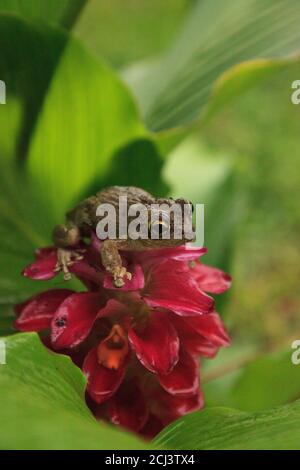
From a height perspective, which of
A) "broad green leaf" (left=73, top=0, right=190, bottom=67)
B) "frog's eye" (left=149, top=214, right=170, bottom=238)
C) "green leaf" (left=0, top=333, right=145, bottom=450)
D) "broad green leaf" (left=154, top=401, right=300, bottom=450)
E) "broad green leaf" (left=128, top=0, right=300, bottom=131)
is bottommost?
"broad green leaf" (left=154, top=401, right=300, bottom=450)

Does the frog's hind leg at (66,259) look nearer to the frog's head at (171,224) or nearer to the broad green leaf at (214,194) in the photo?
the frog's head at (171,224)

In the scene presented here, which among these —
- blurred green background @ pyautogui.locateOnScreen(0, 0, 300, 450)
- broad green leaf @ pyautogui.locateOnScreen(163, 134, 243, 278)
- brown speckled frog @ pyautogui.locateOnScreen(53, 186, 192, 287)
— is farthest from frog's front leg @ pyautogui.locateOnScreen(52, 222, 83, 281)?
broad green leaf @ pyautogui.locateOnScreen(163, 134, 243, 278)

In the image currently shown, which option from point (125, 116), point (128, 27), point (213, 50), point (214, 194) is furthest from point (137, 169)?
point (128, 27)

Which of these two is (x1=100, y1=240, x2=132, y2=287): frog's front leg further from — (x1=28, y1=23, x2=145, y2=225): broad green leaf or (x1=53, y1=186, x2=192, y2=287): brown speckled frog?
(x1=28, y1=23, x2=145, y2=225): broad green leaf

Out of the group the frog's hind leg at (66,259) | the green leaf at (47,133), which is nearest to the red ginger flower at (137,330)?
the frog's hind leg at (66,259)

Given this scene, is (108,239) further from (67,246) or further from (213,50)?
(213,50)

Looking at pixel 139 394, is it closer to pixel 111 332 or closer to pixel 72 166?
pixel 111 332
